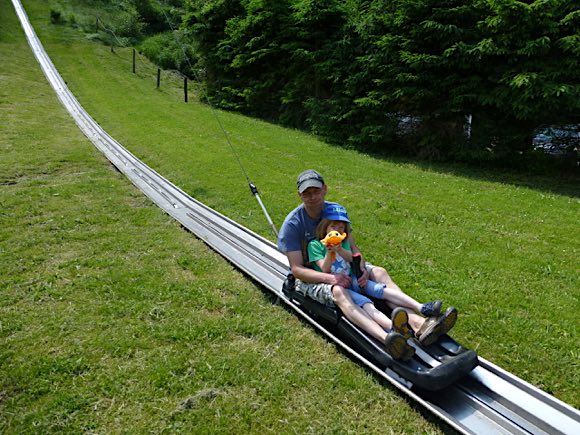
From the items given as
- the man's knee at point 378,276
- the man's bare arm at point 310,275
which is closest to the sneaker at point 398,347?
the man's bare arm at point 310,275

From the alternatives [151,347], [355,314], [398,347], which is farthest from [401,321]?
[151,347]

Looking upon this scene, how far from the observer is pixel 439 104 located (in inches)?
364

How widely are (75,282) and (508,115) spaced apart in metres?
8.61

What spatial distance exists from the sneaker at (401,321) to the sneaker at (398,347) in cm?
10

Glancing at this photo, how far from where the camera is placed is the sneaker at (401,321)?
267 cm

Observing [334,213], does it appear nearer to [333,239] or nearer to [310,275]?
[333,239]

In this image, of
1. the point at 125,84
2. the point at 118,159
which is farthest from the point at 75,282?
the point at 125,84

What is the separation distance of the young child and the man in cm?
6

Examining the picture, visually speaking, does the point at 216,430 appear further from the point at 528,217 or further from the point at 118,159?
the point at 118,159

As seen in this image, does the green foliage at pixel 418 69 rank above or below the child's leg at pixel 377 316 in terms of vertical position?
above

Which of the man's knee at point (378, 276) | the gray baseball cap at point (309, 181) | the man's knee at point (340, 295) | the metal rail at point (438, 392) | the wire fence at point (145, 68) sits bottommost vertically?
the metal rail at point (438, 392)

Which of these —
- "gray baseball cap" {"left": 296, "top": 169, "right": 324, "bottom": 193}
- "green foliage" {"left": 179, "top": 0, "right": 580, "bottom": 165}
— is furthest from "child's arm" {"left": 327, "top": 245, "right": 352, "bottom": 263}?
"green foliage" {"left": 179, "top": 0, "right": 580, "bottom": 165}

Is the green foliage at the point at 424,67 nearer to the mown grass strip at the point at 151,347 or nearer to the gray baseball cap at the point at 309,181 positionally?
the gray baseball cap at the point at 309,181

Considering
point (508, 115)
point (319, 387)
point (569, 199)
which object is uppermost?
point (508, 115)
